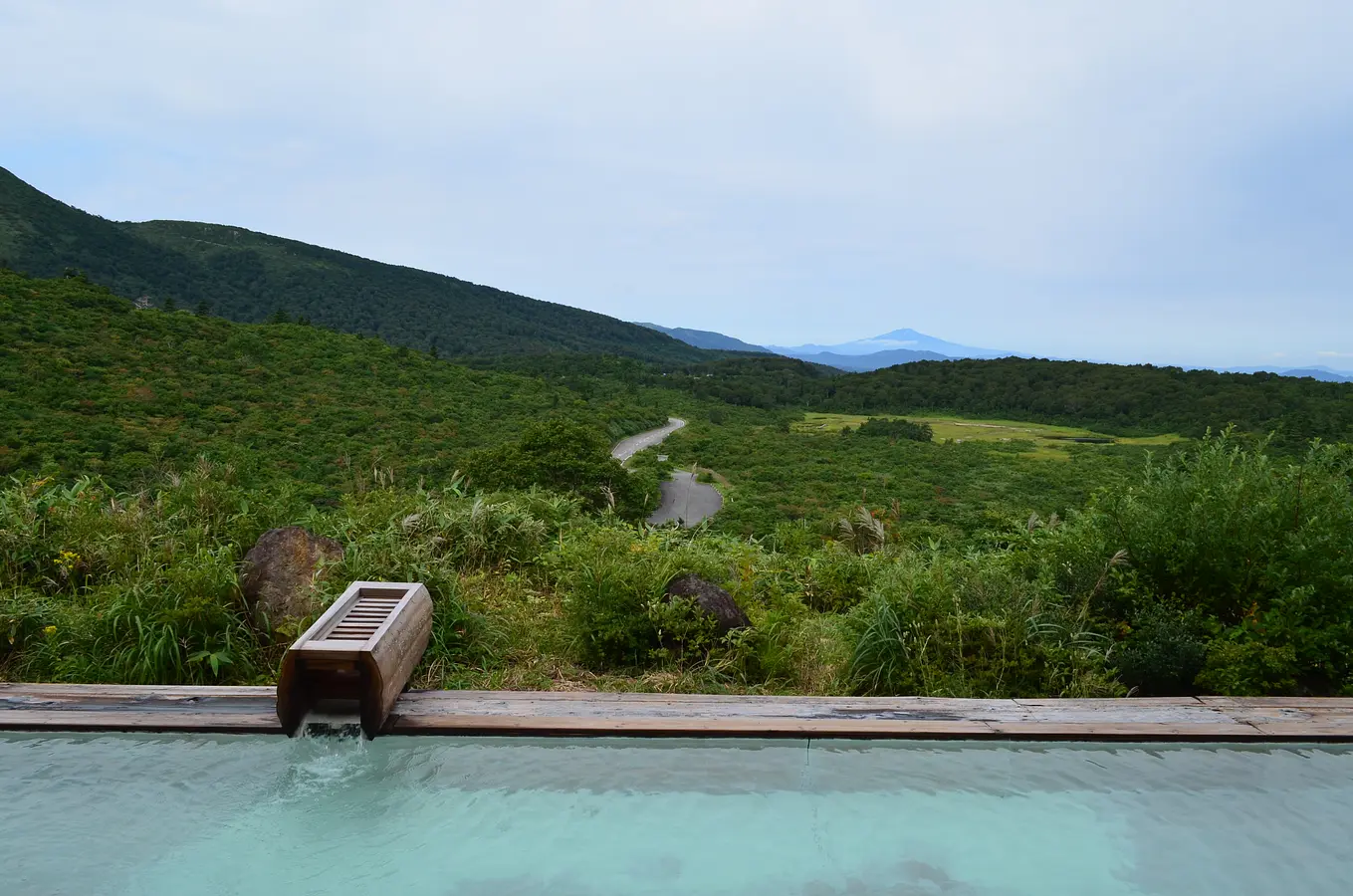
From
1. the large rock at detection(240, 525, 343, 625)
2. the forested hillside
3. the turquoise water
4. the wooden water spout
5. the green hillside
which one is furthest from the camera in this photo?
the forested hillside

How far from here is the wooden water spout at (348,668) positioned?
2557 mm

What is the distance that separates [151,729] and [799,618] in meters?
2.97

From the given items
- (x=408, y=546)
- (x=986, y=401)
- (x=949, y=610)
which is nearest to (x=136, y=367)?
(x=408, y=546)

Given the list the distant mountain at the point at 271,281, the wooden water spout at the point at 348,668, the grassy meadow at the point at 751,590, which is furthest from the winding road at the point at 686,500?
the distant mountain at the point at 271,281

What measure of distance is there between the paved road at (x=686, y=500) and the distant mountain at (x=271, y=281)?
55.2 metres

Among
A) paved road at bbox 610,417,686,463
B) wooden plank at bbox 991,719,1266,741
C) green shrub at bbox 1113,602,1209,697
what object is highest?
green shrub at bbox 1113,602,1209,697

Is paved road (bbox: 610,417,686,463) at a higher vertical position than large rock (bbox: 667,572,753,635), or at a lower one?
lower

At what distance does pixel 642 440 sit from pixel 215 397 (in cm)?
2614

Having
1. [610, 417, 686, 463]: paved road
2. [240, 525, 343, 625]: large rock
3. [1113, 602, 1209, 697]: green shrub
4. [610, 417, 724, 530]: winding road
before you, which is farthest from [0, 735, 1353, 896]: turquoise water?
[610, 417, 686, 463]: paved road

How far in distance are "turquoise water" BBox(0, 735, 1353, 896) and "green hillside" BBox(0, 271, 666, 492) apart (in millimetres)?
21880

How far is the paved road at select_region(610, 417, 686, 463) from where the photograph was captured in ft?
151

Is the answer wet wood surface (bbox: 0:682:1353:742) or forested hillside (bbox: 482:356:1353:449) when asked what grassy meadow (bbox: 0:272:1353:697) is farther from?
forested hillside (bbox: 482:356:1353:449)

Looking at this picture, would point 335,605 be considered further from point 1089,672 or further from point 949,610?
point 1089,672

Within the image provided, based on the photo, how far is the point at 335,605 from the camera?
2.97 metres
